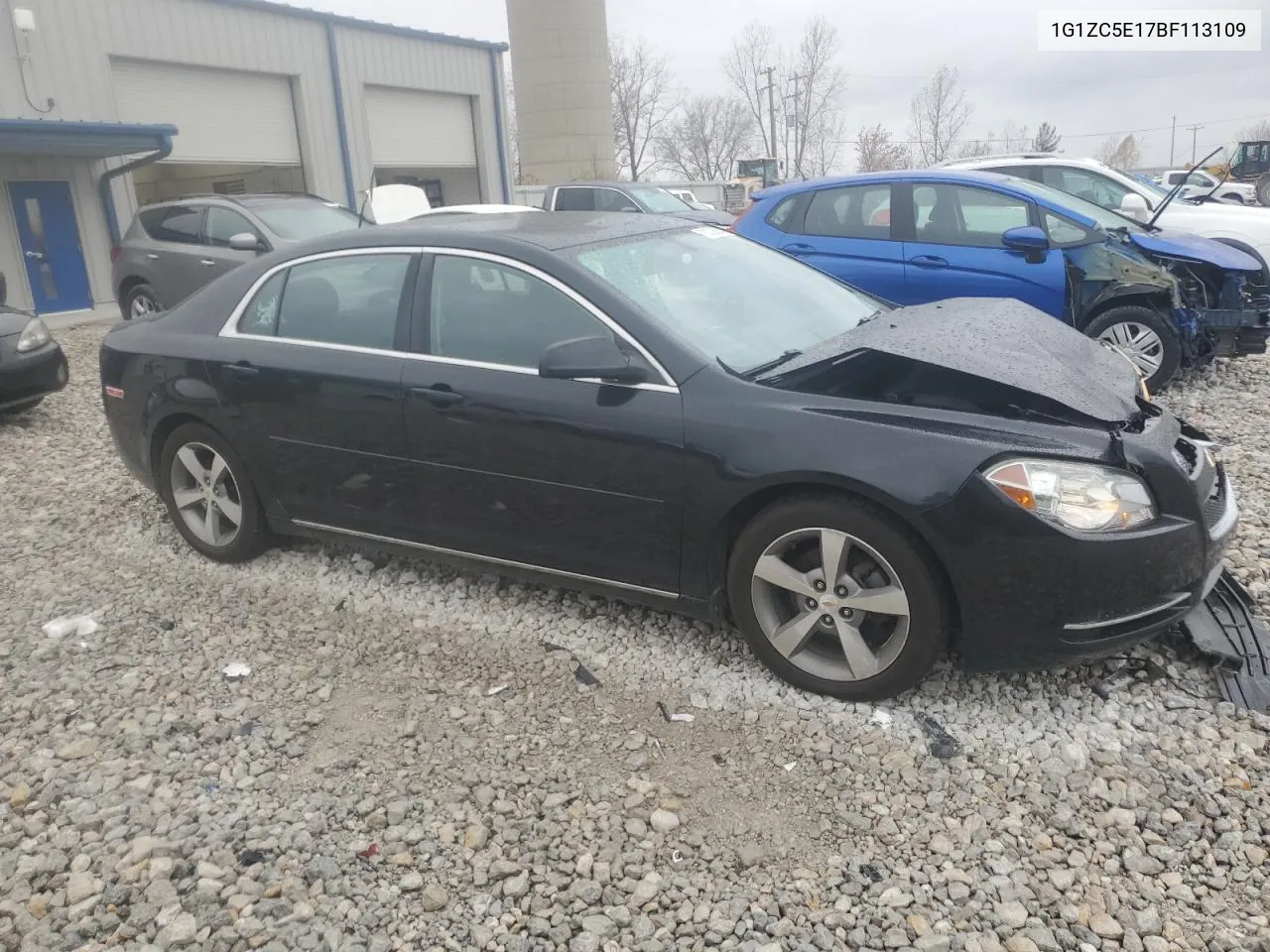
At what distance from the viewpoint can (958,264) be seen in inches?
277

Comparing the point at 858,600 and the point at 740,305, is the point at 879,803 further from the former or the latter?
the point at 740,305

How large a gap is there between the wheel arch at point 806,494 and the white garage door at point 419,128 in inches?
739

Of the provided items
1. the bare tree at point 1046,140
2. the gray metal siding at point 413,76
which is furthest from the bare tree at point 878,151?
the gray metal siding at point 413,76

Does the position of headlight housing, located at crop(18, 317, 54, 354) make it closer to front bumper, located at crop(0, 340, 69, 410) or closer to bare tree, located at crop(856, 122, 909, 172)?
front bumper, located at crop(0, 340, 69, 410)

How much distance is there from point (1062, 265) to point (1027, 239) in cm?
31

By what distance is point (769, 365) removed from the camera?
3361 millimetres

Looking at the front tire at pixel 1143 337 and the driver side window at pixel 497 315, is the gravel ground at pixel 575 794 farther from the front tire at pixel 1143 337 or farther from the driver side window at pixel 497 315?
the front tire at pixel 1143 337

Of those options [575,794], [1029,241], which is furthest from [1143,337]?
[575,794]

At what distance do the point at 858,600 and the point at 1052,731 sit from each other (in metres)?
0.72

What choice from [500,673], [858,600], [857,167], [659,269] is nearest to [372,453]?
[500,673]

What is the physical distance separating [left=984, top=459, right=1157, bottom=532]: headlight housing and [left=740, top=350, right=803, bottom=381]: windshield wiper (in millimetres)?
843

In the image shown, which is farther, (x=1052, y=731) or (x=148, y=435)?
(x=148, y=435)

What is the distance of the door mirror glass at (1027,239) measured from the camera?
673 centimetres

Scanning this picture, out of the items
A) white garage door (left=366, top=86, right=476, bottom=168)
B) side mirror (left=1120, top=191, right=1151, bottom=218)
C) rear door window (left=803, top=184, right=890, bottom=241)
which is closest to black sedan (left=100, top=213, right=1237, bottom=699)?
rear door window (left=803, top=184, right=890, bottom=241)
